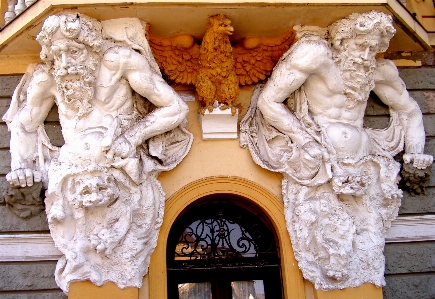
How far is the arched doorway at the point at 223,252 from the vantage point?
16.7ft

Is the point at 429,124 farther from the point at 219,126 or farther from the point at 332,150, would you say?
the point at 219,126

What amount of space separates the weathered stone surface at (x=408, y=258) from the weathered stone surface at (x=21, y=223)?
318 cm

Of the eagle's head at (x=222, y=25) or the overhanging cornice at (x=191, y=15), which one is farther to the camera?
the eagle's head at (x=222, y=25)

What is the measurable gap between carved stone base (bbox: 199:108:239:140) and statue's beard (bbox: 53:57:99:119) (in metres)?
1.10

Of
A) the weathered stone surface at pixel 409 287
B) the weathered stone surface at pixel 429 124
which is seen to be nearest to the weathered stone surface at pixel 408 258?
the weathered stone surface at pixel 409 287

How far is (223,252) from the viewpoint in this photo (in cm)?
512

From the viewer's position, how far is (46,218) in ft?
15.8

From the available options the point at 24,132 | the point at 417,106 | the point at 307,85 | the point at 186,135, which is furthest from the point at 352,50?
the point at 24,132

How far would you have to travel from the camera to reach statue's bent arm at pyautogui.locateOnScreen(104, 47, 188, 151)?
15.4ft

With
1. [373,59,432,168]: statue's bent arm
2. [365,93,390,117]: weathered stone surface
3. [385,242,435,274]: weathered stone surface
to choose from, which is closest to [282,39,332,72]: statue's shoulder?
[373,59,432,168]: statue's bent arm

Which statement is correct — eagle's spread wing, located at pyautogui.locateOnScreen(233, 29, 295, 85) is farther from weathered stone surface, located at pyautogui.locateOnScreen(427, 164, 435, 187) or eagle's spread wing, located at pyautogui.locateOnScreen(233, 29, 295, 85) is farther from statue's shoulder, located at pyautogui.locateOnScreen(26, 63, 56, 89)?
weathered stone surface, located at pyautogui.locateOnScreen(427, 164, 435, 187)

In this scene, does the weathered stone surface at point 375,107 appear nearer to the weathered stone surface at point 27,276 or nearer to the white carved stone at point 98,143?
the white carved stone at point 98,143

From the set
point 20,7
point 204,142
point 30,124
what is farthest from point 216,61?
point 20,7

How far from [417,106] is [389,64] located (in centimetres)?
53
